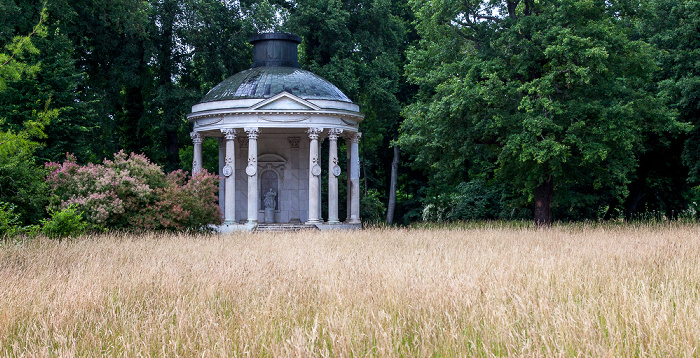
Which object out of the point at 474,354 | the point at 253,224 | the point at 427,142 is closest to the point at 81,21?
the point at 253,224

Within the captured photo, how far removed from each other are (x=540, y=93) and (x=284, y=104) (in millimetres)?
11654

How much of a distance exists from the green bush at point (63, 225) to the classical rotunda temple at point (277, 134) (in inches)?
473

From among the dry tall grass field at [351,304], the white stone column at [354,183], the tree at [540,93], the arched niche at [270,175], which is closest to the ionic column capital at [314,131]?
the white stone column at [354,183]

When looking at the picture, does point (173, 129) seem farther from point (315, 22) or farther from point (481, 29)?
point (481, 29)

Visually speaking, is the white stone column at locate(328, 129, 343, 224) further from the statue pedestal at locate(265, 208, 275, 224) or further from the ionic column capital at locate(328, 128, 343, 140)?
the statue pedestal at locate(265, 208, 275, 224)

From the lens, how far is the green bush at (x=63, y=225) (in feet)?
59.1

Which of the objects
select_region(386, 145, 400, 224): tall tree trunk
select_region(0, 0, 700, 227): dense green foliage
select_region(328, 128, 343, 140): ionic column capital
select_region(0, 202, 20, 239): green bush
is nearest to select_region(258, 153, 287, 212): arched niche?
select_region(328, 128, 343, 140): ionic column capital

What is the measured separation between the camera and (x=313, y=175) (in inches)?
1230

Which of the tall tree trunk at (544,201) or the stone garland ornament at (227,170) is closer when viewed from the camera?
the tall tree trunk at (544,201)

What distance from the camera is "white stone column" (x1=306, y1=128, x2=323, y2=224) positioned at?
30641 mm

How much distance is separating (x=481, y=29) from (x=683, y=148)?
10.1 metres

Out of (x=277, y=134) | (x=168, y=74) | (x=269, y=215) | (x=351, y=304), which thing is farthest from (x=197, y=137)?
(x=351, y=304)

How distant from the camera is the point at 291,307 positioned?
8.31m

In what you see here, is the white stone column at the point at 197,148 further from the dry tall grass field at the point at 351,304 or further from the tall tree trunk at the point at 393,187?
the dry tall grass field at the point at 351,304
